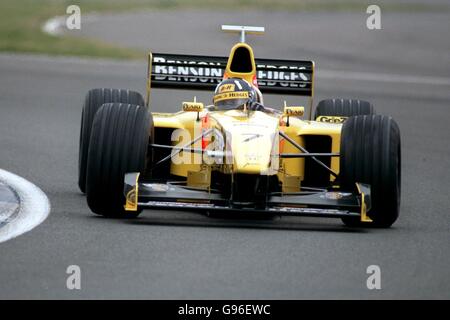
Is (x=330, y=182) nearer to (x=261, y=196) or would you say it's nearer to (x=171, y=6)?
(x=261, y=196)

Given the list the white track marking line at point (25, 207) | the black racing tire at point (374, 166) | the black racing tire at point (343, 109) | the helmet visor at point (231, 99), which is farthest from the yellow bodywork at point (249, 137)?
the white track marking line at point (25, 207)

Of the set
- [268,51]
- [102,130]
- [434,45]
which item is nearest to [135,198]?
[102,130]

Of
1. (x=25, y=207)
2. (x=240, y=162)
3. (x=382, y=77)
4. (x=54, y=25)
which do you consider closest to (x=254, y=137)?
(x=240, y=162)

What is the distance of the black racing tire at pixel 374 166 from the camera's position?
1191 centimetres

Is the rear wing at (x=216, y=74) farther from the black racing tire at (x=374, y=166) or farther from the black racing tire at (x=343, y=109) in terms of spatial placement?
the black racing tire at (x=374, y=166)

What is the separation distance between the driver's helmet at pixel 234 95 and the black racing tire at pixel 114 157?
1.35 meters

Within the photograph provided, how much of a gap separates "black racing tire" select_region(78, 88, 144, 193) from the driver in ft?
4.05

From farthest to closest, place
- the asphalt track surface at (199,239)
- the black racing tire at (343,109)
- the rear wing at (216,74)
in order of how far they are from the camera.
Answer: the rear wing at (216,74) → the black racing tire at (343,109) → the asphalt track surface at (199,239)

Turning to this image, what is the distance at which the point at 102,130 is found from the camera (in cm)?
1209

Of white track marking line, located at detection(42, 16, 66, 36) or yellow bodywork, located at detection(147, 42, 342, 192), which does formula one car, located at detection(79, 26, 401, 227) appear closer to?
yellow bodywork, located at detection(147, 42, 342, 192)

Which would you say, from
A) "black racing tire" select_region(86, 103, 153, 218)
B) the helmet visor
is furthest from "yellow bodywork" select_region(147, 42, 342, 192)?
"black racing tire" select_region(86, 103, 153, 218)

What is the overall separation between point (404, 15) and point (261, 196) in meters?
38.7

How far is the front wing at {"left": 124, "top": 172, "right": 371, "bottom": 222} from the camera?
1155 cm

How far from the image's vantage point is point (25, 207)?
1249cm
